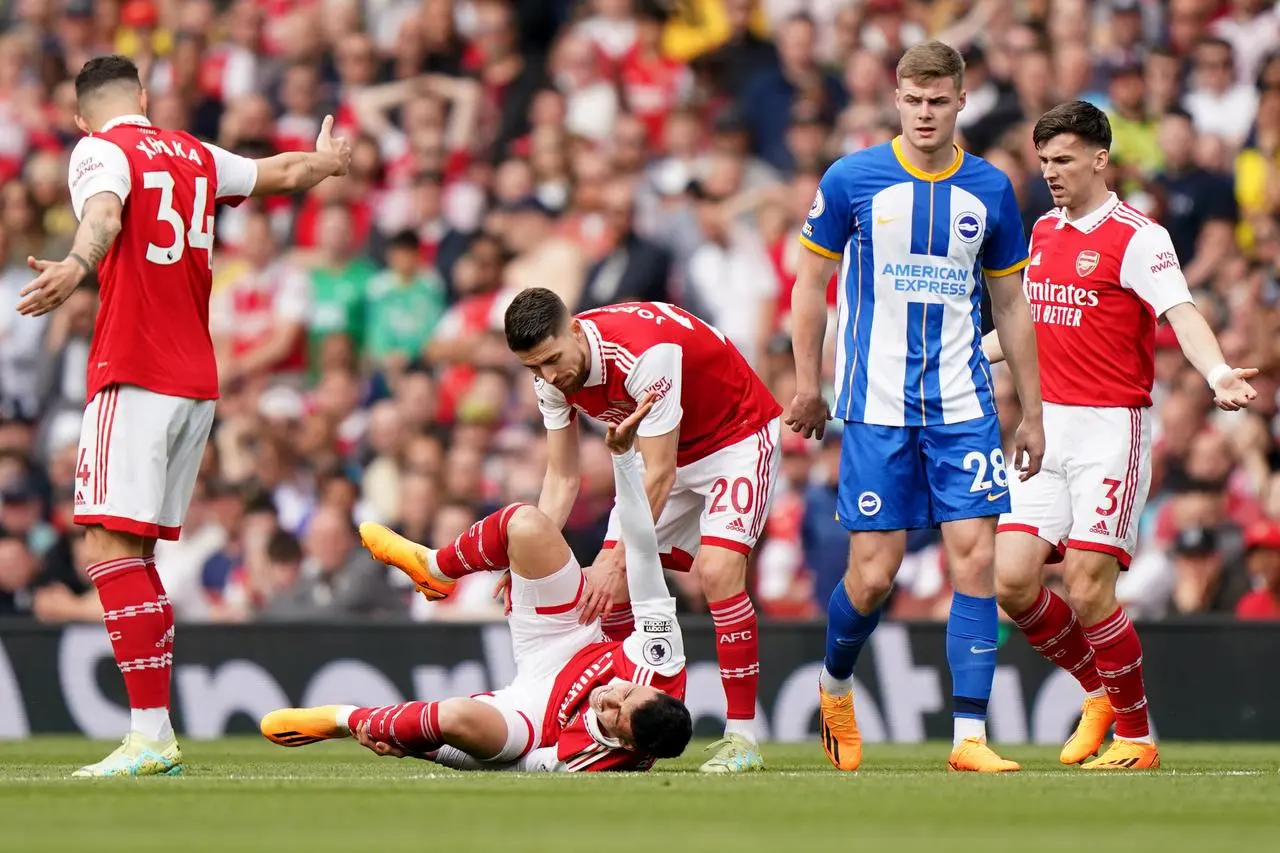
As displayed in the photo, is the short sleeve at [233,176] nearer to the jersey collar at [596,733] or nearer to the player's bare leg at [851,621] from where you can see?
the jersey collar at [596,733]

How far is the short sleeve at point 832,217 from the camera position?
888 centimetres

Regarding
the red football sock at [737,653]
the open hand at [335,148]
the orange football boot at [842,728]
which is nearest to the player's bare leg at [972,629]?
the orange football boot at [842,728]

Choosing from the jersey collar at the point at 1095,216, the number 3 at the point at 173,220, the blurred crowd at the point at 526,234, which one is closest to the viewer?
the number 3 at the point at 173,220

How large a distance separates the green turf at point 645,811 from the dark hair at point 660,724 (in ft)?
0.50

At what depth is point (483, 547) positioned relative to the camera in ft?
29.1

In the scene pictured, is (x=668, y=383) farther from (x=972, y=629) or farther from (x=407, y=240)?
(x=407, y=240)

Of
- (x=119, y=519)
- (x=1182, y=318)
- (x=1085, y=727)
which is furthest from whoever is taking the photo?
(x=1085, y=727)

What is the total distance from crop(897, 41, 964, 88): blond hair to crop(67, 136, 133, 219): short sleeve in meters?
3.18

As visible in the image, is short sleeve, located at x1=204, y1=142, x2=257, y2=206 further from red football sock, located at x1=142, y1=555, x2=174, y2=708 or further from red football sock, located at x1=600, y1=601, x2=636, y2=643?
red football sock, located at x1=600, y1=601, x2=636, y2=643

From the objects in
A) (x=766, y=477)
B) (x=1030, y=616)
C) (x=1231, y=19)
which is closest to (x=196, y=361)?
(x=766, y=477)

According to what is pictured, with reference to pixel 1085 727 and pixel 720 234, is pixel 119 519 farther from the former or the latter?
pixel 720 234

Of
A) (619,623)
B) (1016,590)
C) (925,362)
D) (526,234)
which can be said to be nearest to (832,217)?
(925,362)

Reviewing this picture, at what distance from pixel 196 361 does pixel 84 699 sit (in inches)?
211

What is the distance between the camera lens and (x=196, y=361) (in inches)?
347
